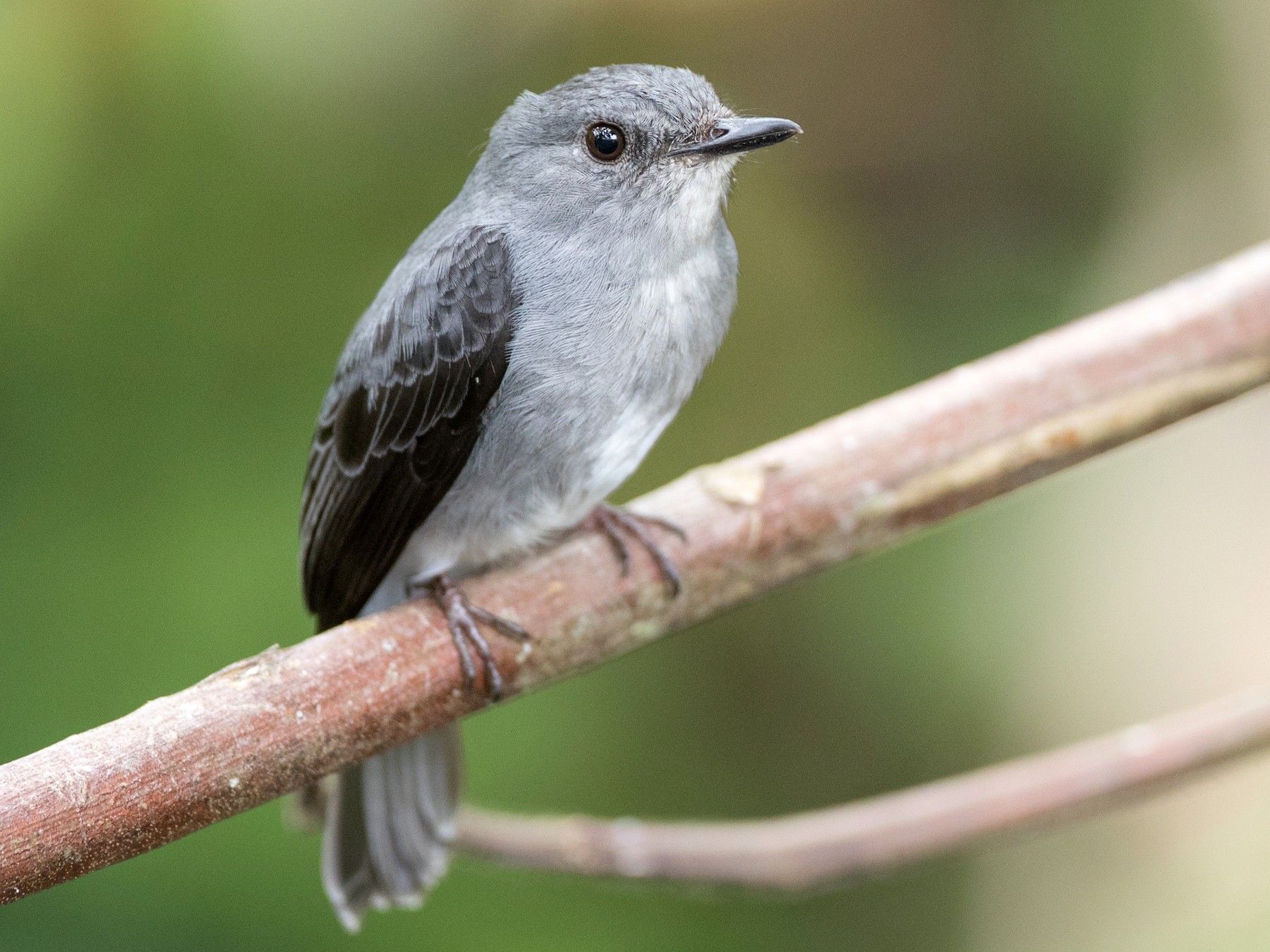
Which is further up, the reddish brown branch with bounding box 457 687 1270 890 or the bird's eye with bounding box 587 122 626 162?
the bird's eye with bounding box 587 122 626 162

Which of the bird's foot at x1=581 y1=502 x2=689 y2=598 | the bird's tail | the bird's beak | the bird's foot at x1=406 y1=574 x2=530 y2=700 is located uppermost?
the bird's beak

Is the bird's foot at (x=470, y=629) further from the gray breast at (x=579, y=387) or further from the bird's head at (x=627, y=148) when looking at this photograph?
the bird's head at (x=627, y=148)

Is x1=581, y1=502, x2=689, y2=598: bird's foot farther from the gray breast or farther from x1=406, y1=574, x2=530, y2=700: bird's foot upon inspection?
x1=406, y1=574, x2=530, y2=700: bird's foot

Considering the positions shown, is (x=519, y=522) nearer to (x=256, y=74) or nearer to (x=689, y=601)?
(x=689, y=601)

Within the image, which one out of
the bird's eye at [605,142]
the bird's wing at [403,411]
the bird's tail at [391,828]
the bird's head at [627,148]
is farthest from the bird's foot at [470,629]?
the bird's eye at [605,142]

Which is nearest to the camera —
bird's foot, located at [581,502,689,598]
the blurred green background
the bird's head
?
the bird's head

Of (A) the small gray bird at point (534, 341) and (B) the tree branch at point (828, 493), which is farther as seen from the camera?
(A) the small gray bird at point (534, 341)

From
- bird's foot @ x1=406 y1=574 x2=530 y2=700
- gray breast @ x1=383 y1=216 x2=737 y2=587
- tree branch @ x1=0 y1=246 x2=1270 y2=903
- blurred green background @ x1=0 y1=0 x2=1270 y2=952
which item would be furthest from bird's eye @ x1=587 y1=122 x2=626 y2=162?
blurred green background @ x1=0 y1=0 x2=1270 y2=952
